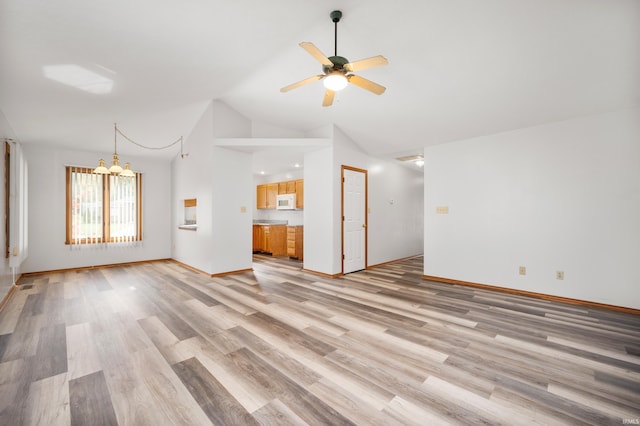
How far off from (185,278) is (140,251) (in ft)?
8.36

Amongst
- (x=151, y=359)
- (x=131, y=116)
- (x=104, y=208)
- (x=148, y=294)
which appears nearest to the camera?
(x=151, y=359)

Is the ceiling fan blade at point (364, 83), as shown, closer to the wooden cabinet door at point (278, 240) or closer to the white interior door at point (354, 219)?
the white interior door at point (354, 219)

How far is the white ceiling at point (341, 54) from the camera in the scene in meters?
2.63

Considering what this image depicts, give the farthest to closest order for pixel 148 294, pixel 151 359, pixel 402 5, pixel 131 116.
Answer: pixel 131 116 < pixel 148 294 < pixel 402 5 < pixel 151 359

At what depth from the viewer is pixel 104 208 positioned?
624 cm

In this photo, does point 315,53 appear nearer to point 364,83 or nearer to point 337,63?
point 337,63

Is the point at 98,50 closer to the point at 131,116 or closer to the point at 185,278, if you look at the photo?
the point at 131,116

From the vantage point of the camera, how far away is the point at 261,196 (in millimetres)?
9461

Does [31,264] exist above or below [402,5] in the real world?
below

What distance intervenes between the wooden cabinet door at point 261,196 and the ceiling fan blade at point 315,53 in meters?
6.97

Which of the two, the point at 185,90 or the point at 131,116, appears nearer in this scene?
the point at 185,90

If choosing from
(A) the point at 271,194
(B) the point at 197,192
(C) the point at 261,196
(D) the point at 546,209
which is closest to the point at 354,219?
(D) the point at 546,209

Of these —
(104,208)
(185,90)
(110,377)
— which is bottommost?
(110,377)

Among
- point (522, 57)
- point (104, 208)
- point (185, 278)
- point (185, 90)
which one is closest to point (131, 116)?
point (185, 90)
